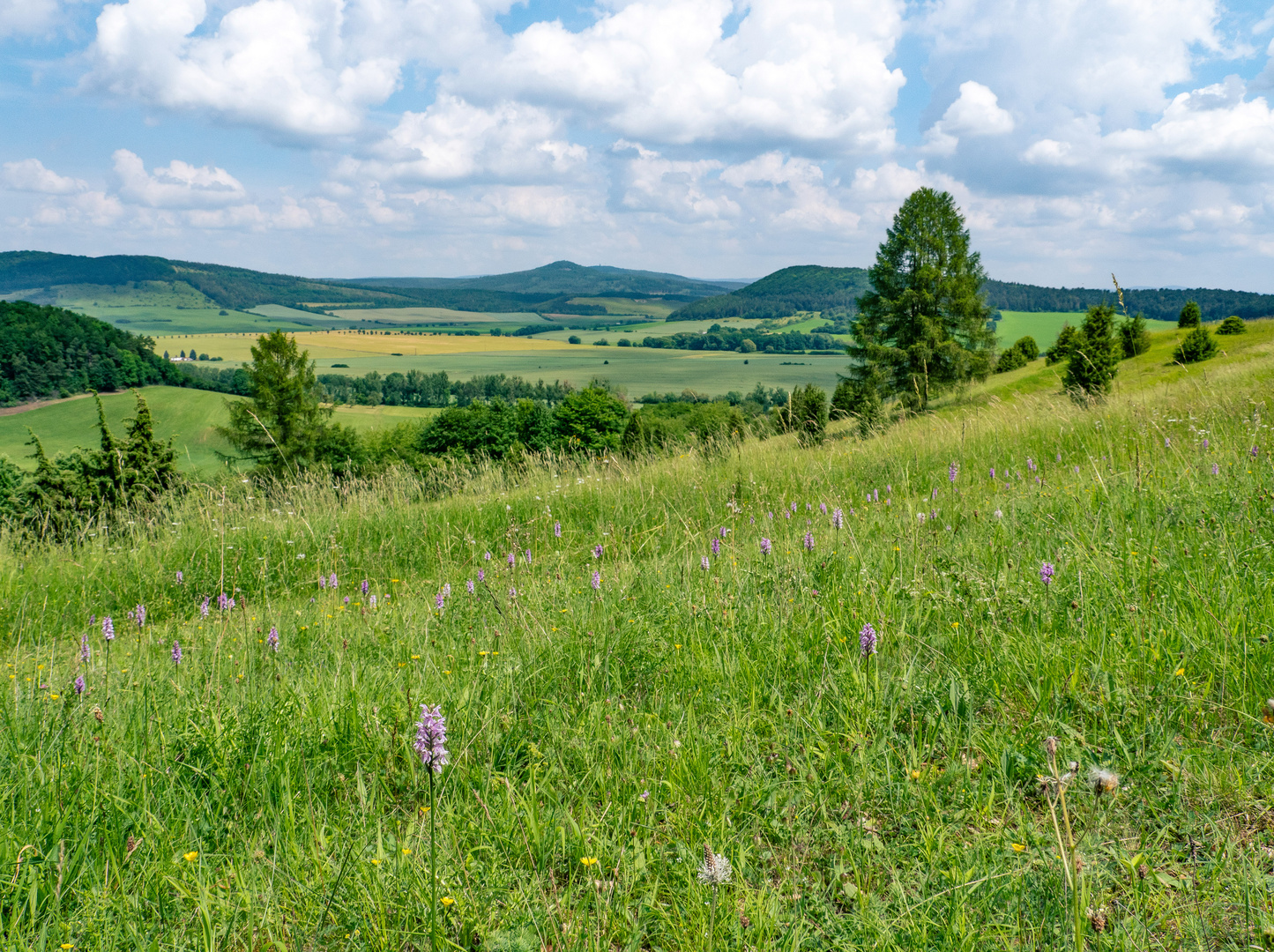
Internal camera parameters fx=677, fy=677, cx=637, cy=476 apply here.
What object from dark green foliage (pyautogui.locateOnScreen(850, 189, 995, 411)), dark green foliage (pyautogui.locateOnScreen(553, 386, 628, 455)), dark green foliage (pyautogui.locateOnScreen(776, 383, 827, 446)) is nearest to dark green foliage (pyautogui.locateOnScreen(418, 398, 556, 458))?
dark green foliage (pyautogui.locateOnScreen(553, 386, 628, 455))

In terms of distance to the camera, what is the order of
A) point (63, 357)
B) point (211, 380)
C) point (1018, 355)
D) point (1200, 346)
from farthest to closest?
point (211, 380)
point (63, 357)
point (1018, 355)
point (1200, 346)

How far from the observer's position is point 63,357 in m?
89.2

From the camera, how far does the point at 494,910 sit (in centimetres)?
173

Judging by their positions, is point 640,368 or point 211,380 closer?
point 211,380

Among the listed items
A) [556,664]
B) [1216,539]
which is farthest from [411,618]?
[1216,539]

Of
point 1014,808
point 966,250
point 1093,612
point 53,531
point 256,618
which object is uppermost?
point 966,250

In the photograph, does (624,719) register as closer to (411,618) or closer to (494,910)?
(494,910)

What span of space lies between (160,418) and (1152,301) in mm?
130975

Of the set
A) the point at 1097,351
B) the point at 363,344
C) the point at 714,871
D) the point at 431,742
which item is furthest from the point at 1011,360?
the point at 363,344

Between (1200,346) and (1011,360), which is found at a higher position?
(1200,346)

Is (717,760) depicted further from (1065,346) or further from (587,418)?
(587,418)

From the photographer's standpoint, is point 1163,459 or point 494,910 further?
point 1163,459

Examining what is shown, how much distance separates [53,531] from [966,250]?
141 feet

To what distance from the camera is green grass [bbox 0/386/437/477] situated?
6756 centimetres
